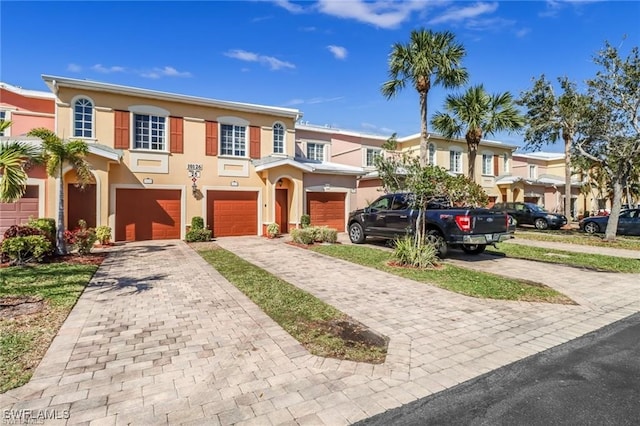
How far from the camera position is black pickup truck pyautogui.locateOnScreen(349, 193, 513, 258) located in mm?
9672

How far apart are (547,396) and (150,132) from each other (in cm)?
1613

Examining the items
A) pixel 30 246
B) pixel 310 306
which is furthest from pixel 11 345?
pixel 30 246

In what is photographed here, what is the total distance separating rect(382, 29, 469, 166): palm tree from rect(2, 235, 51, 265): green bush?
43.9 ft

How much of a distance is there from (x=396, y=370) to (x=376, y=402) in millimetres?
667

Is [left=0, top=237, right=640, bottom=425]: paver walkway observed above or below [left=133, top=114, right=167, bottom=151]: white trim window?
below

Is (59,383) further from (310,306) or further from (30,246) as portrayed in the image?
(30,246)

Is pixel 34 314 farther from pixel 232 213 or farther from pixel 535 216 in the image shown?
pixel 535 216

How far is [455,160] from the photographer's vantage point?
88.6 feet

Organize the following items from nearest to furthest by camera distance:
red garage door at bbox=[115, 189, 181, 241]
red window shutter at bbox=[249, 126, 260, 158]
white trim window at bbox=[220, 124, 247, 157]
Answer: red garage door at bbox=[115, 189, 181, 241] → white trim window at bbox=[220, 124, 247, 157] → red window shutter at bbox=[249, 126, 260, 158]

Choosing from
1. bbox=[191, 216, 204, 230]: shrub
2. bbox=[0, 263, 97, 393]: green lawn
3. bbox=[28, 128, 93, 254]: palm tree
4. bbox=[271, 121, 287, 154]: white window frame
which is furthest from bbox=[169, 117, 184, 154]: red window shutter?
bbox=[0, 263, 97, 393]: green lawn

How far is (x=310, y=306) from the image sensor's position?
5.94 m

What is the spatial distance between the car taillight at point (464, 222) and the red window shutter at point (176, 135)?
1206 centimetres

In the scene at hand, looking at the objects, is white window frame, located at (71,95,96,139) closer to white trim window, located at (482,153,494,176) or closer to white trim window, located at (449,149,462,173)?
white trim window, located at (449,149,462,173)

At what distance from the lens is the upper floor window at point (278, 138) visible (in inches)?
707
